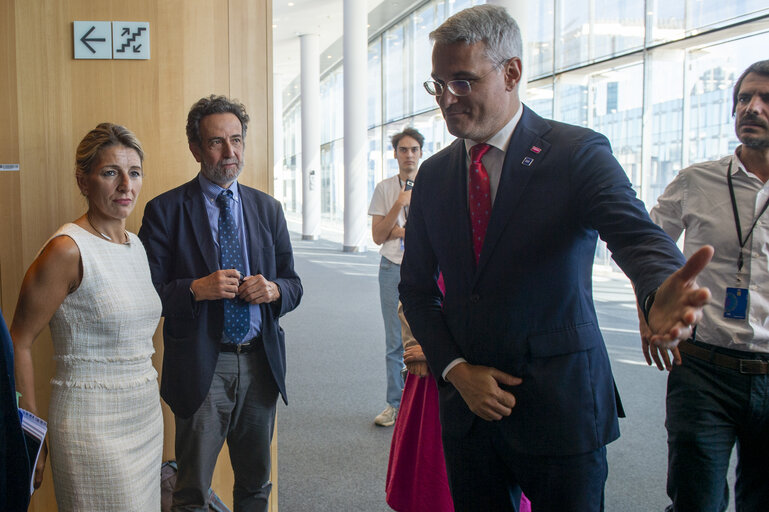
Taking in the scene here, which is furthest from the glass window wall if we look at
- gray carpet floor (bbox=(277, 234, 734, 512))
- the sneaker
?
the sneaker

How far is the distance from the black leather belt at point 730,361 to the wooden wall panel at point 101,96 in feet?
6.38

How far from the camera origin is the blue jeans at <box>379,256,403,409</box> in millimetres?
4215

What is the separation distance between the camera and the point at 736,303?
2.11m

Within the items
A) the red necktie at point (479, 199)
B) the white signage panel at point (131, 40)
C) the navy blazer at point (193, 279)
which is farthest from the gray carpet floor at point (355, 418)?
the white signage panel at point (131, 40)

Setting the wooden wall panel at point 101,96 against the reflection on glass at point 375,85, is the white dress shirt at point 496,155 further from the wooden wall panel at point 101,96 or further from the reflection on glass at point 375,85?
the reflection on glass at point 375,85

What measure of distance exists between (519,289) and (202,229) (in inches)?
52.7

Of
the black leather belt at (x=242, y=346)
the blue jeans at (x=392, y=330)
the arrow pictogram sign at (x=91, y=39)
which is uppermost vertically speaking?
the arrow pictogram sign at (x=91, y=39)

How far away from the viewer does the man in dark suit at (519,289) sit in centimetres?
143

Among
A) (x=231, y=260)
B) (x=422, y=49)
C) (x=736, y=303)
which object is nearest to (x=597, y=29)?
(x=422, y=49)

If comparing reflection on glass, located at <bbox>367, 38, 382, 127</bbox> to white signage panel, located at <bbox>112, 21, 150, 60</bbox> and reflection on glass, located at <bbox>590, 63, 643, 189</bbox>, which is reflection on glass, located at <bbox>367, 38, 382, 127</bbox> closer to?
reflection on glass, located at <bbox>590, 63, 643, 189</bbox>

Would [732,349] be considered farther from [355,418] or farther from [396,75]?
[396,75]

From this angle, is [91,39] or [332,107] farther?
[332,107]

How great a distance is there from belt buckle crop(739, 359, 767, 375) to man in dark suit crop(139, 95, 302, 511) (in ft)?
5.29

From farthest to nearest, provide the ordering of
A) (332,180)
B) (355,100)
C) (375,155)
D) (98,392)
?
(332,180), (375,155), (355,100), (98,392)
